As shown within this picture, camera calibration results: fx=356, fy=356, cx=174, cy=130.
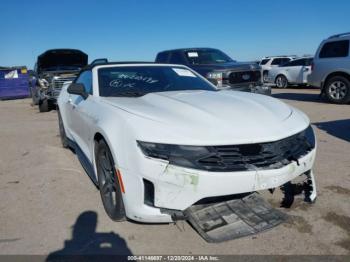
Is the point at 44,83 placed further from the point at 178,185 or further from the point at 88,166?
the point at 178,185

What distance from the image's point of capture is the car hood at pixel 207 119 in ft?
9.29

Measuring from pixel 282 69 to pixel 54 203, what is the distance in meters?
15.4

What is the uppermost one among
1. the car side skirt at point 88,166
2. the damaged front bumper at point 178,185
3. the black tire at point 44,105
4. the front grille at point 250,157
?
the front grille at point 250,157

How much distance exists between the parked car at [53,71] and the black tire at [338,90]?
8317mm

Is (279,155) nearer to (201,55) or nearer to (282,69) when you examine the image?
(201,55)

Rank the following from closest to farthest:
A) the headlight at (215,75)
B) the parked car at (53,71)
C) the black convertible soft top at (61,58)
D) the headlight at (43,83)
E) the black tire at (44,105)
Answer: the headlight at (215,75) < the parked car at (53,71) < the headlight at (43,83) < the black tire at (44,105) < the black convertible soft top at (61,58)

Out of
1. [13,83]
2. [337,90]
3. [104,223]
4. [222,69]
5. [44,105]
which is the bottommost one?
[44,105]

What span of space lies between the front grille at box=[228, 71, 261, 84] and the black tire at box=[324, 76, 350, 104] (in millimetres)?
2859

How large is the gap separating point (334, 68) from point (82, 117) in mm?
9103

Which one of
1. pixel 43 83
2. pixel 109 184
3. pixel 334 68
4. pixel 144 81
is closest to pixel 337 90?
pixel 334 68

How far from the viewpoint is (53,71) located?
40.1ft

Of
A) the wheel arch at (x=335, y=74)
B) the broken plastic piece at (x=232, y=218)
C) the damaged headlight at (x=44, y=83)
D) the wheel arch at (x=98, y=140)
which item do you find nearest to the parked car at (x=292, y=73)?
the wheel arch at (x=335, y=74)

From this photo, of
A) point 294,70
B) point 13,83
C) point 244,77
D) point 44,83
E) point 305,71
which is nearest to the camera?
point 244,77

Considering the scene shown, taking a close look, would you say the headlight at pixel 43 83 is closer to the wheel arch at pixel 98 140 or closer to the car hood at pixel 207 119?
the car hood at pixel 207 119
